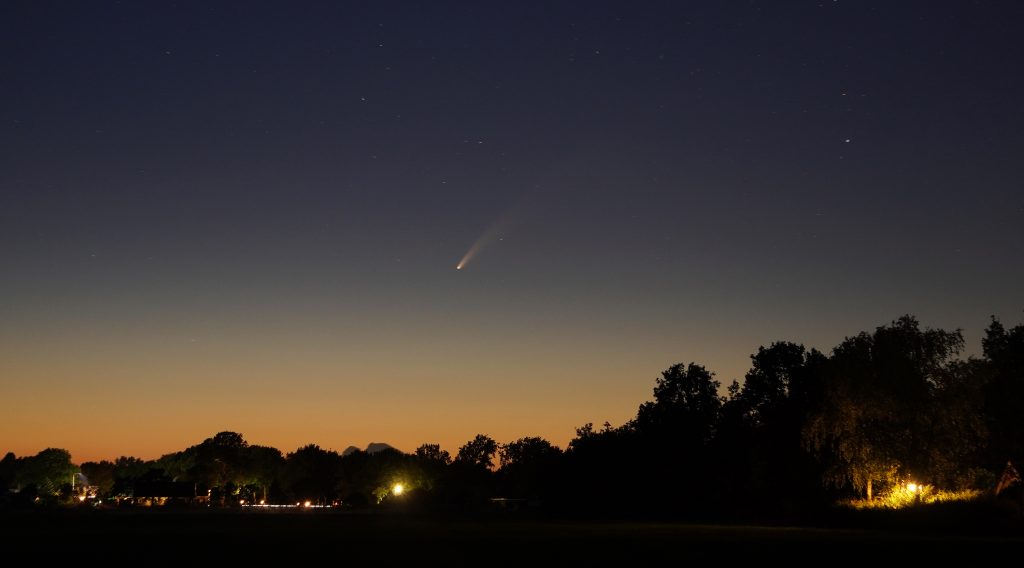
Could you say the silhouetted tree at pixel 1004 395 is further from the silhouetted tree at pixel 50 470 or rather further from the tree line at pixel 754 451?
the silhouetted tree at pixel 50 470

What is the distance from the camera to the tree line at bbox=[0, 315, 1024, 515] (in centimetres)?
5894

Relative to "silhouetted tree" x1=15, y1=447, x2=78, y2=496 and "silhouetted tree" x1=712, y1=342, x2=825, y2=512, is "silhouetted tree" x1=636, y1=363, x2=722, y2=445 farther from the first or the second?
"silhouetted tree" x1=15, y1=447, x2=78, y2=496

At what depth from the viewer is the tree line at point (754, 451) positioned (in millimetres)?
58938

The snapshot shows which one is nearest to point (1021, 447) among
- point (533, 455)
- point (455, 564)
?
point (455, 564)

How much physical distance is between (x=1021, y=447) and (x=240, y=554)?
5140 centimetres

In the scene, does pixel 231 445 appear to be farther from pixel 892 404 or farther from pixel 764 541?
pixel 764 541

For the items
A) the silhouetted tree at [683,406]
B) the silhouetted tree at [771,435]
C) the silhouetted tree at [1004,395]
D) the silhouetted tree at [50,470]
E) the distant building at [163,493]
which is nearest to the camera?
the silhouetted tree at [1004,395]

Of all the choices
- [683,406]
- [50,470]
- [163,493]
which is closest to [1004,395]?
[683,406]

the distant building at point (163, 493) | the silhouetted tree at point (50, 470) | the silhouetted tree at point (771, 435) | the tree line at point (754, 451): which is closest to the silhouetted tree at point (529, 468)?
the tree line at point (754, 451)

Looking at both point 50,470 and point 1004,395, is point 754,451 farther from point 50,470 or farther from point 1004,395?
point 50,470

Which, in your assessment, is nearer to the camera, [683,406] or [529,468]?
[683,406]

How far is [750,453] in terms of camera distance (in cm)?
8731

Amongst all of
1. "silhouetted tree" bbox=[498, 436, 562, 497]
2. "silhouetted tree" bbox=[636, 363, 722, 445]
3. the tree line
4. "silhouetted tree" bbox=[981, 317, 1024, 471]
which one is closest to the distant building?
the tree line

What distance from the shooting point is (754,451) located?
282ft
